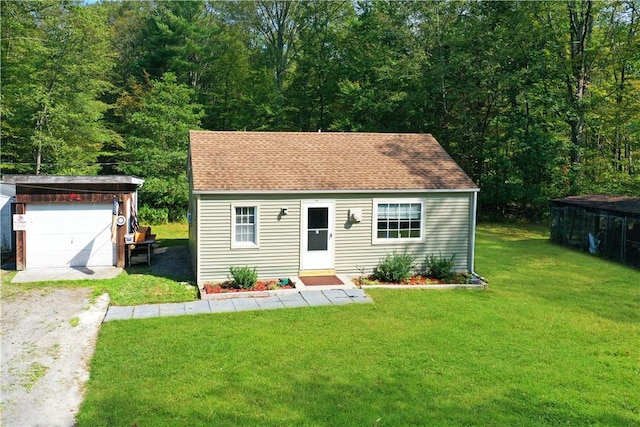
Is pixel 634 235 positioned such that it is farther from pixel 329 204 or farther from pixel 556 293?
pixel 329 204

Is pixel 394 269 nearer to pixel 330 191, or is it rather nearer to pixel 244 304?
pixel 330 191

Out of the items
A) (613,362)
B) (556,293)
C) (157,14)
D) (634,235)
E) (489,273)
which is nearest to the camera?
(613,362)

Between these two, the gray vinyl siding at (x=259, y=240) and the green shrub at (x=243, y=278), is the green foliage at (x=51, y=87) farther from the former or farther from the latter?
the green shrub at (x=243, y=278)

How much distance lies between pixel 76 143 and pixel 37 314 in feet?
62.3

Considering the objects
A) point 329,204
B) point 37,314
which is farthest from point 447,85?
point 37,314

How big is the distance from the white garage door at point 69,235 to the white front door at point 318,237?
19.9 ft

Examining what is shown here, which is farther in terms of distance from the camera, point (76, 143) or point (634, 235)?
point (76, 143)

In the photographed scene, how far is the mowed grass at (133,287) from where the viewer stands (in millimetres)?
11398

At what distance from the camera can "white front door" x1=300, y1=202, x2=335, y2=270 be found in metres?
13.2

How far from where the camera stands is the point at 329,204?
522 inches

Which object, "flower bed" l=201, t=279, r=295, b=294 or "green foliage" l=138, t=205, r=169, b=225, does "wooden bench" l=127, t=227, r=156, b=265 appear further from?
"green foliage" l=138, t=205, r=169, b=225

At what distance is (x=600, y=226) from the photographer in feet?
59.3

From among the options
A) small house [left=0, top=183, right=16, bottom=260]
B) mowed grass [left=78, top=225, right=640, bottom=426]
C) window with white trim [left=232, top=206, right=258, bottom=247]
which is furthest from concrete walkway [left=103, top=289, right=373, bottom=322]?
small house [left=0, top=183, right=16, bottom=260]

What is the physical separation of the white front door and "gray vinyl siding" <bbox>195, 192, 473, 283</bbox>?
16cm
